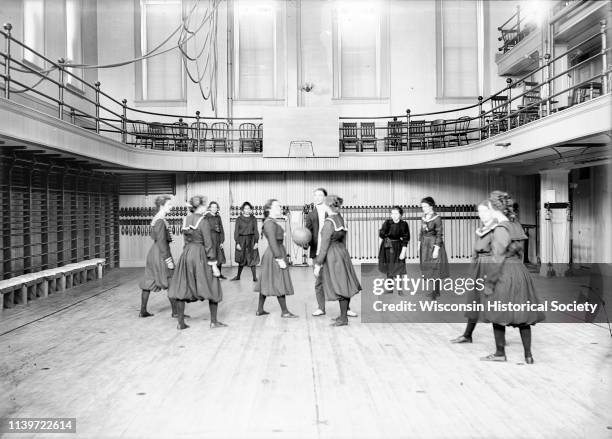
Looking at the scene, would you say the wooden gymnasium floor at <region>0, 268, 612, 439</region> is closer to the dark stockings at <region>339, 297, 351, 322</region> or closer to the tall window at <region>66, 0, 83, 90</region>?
the dark stockings at <region>339, 297, 351, 322</region>

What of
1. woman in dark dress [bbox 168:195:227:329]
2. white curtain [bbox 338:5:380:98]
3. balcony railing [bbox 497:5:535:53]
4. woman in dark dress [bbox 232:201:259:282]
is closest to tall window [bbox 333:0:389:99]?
white curtain [bbox 338:5:380:98]

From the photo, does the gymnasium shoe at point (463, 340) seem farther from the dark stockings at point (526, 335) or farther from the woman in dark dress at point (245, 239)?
the woman in dark dress at point (245, 239)

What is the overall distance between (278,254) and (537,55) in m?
3.99

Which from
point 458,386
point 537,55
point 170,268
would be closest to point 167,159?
point 170,268

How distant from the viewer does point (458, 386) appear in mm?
3623

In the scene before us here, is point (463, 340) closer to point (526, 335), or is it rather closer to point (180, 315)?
point (526, 335)

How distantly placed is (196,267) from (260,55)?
8.03 metres

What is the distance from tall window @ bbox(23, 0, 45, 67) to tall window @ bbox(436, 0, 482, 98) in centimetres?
315

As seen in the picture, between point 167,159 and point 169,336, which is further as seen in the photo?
point 167,159

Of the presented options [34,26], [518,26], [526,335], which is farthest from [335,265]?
[34,26]

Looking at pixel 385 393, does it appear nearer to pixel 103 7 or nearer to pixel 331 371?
pixel 331 371

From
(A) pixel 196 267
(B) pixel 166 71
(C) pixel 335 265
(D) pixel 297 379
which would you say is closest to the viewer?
(D) pixel 297 379

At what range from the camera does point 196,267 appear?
532cm

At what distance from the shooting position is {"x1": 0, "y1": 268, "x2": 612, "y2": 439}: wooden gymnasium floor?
9.53 ft
